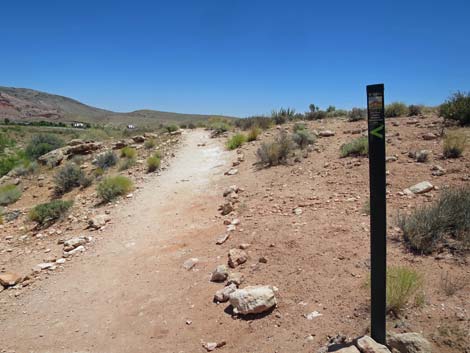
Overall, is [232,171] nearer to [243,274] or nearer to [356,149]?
[356,149]

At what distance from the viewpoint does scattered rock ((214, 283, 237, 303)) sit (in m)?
3.43

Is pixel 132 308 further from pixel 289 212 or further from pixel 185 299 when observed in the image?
pixel 289 212

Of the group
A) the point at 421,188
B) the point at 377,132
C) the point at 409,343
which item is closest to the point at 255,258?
the point at 409,343

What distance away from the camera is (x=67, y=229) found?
665cm

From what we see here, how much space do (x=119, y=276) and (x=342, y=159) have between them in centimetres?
566

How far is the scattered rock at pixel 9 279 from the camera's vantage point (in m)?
4.62

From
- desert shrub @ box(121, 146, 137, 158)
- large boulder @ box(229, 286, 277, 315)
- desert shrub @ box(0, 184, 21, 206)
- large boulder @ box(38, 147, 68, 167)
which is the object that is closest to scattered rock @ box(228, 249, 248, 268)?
large boulder @ box(229, 286, 277, 315)

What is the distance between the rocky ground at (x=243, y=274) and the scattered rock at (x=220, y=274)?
0.02 m

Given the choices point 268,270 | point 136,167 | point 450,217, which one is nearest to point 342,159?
point 450,217

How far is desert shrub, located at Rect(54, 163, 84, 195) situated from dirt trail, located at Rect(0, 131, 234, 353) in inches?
157

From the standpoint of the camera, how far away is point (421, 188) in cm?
509

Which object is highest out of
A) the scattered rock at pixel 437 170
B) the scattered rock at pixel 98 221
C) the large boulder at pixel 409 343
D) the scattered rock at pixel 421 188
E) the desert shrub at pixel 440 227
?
the scattered rock at pixel 437 170

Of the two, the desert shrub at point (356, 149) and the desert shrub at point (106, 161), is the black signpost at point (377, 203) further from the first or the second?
the desert shrub at point (106, 161)

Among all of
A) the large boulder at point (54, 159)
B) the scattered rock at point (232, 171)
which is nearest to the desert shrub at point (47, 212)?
the scattered rock at point (232, 171)
